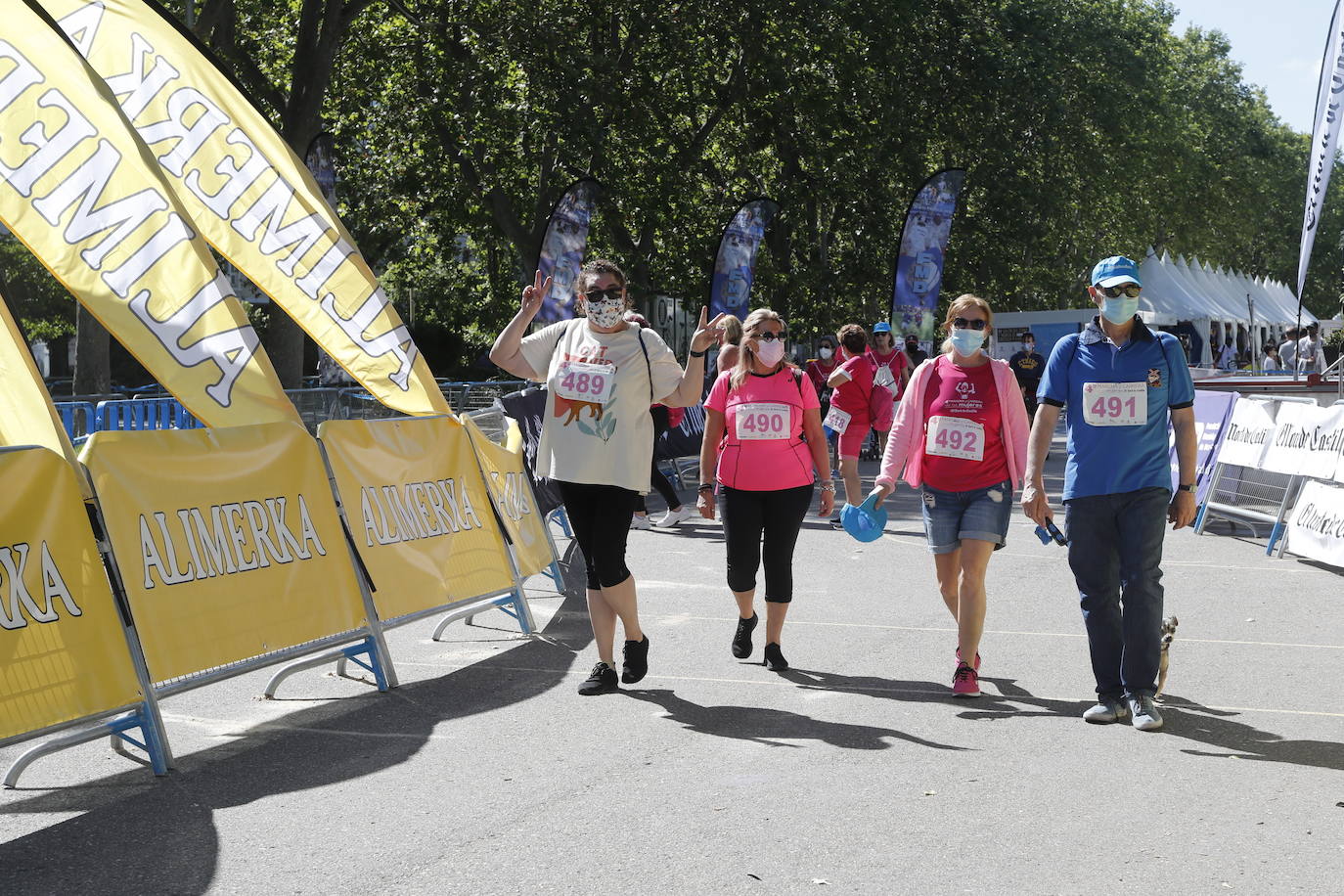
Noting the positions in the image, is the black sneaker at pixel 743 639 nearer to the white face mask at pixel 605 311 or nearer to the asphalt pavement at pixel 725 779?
the asphalt pavement at pixel 725 779

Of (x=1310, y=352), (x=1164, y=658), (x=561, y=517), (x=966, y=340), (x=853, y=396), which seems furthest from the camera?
(x=1310, y=352)

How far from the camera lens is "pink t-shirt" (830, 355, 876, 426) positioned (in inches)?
563

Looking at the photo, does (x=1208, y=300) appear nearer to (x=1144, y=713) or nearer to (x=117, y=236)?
(x=1144, y=713)

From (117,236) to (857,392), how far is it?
7.94 m

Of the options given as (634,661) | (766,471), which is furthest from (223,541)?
(766,471)

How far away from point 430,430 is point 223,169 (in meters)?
2.54

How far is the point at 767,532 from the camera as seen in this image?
7.98 m

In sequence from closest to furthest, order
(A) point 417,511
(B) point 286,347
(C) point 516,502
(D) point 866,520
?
1. (D) point 866,520
2. (A) point 417,511
3. (C) point 516,502
4. (B) point 286,347

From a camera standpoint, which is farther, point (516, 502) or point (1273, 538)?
point (1273, 538)

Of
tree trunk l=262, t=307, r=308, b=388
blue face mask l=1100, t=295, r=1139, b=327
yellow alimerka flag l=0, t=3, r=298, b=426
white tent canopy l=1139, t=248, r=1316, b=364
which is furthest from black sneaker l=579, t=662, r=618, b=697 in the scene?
white tent canopy l=1139, t=248, r=1316, b=364

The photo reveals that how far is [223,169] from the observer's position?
383 inches

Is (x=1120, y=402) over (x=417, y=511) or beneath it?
over

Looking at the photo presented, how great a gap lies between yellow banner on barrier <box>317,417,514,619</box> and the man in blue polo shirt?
10.2 ft

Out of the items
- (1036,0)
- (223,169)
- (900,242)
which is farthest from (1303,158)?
(223,169)
